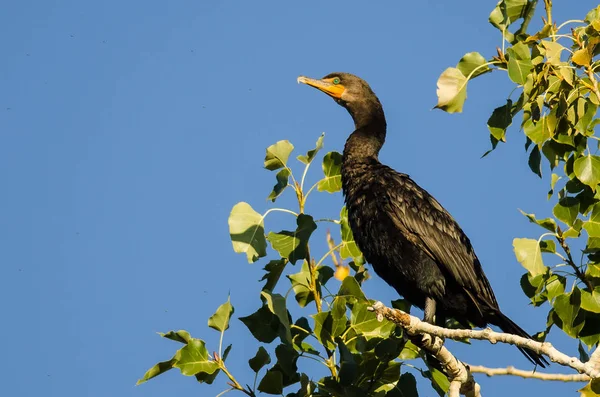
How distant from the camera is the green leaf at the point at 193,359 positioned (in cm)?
375

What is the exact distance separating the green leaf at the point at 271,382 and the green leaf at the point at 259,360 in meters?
0.18

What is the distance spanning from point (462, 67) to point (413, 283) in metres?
1.82

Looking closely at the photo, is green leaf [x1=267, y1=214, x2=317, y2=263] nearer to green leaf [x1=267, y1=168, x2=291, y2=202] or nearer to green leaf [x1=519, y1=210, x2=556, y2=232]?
green leaf [x1=267, y1=168, x2=291, y2=202]

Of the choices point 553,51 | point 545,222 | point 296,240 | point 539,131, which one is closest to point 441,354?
point 545,222

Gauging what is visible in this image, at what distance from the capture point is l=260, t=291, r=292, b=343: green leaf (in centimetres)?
369

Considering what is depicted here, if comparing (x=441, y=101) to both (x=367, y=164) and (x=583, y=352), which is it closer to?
(x=583, y=352)

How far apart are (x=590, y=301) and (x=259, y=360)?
1.63 meters

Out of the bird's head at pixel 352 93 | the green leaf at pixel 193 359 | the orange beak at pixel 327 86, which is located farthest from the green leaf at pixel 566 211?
→ the orange beak at pixel 327 86

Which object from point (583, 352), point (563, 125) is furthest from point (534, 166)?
point (583, 352)

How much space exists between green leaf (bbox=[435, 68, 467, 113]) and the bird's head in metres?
2.63

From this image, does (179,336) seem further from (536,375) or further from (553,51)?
(553,51)

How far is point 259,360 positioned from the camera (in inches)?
154

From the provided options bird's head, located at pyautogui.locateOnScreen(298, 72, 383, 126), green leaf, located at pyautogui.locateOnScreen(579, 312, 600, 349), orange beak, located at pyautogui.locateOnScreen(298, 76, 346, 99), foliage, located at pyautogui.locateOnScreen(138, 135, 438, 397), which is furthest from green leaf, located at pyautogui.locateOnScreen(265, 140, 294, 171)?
orange beak, located at pyautogui.locateOnScreen(298, 76, 346, 99)

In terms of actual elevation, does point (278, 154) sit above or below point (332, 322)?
above
